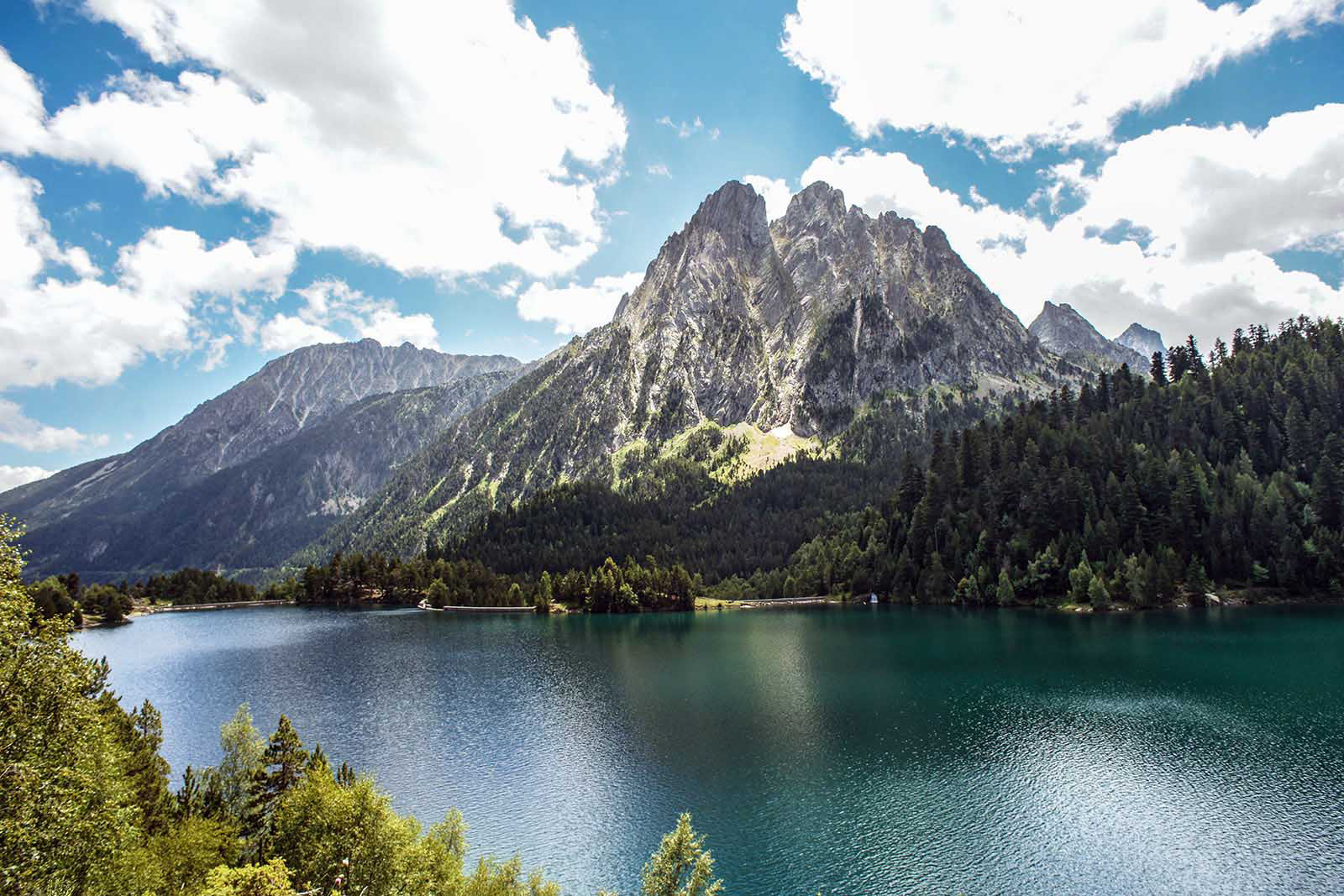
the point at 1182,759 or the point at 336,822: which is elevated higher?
the point at 336,822

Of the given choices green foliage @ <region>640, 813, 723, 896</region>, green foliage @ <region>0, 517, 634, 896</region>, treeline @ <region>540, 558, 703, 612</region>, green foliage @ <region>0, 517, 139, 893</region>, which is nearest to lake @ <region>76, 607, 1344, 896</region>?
green foliage @ <region>0, 517, 634, 896</region>

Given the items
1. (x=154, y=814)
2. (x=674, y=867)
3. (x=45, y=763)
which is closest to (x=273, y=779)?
(x=154, y=814)

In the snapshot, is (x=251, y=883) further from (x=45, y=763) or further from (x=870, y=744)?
(x=870, y=744)

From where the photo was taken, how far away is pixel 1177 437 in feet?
524

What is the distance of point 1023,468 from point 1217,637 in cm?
6739

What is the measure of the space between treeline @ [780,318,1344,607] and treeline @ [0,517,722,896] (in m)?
133

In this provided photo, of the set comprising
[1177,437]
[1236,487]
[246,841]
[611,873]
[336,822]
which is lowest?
[611,873]

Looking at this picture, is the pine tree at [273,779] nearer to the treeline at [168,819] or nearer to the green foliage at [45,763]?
the treeline at [168,819]

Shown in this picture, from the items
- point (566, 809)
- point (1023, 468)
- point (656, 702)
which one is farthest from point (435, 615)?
point (1023, 468)

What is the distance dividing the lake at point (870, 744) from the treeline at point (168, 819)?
9092 mm

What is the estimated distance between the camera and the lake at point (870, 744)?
137 ft

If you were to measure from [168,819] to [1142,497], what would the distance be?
171 meters

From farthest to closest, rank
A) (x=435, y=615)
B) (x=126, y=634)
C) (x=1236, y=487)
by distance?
(x=435, y=615) → (x=126, y=634) → (x=1236, y=487)

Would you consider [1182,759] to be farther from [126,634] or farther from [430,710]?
[126,634]
